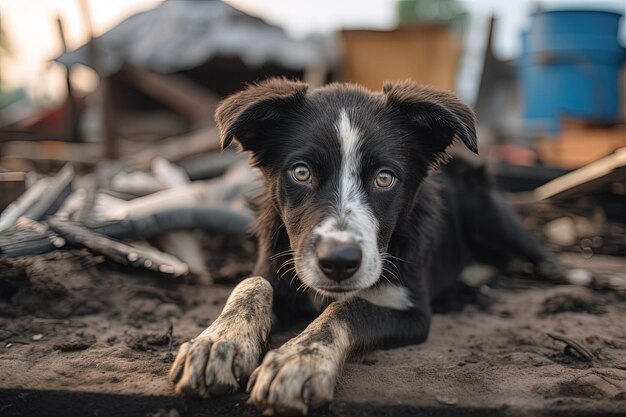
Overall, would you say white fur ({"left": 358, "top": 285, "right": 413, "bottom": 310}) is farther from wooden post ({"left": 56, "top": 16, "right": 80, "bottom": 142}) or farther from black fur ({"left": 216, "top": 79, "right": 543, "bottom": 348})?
wooden post ({"left": 56, "top": 16, "right": 80, "bottom": 142})

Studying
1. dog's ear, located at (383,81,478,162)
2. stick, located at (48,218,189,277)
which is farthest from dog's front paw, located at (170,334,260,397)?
stick, located at (48,218,189,277)

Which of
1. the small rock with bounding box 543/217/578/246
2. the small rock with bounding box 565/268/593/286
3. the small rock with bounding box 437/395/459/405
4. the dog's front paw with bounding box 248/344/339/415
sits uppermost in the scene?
the dog's front paw with bounding box 248/344/339/415

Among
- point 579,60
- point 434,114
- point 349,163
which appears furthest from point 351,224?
point 579,60

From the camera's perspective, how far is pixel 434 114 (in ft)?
9.96

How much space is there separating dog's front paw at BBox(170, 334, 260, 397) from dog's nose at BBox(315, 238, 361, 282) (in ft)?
1.56

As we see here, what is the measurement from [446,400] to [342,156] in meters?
1.20

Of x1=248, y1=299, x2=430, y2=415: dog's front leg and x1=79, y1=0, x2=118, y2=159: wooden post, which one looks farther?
x1=79, y1=0, x2=118, y2=159: wooden post

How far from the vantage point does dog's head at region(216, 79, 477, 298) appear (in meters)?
2.58

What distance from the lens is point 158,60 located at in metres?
12.1

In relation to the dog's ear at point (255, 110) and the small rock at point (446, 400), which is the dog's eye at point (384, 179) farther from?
the small rock at point (446, 400)

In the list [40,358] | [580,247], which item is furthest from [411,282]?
[580,247]

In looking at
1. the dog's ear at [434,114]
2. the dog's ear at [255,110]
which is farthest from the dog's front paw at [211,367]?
the dog's ear at [434,114]

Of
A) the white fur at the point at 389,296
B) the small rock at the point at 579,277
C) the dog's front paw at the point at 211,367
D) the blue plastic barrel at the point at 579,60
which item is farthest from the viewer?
the blue plastic barrel at the point at 579,60

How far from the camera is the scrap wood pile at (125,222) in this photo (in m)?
3.92
